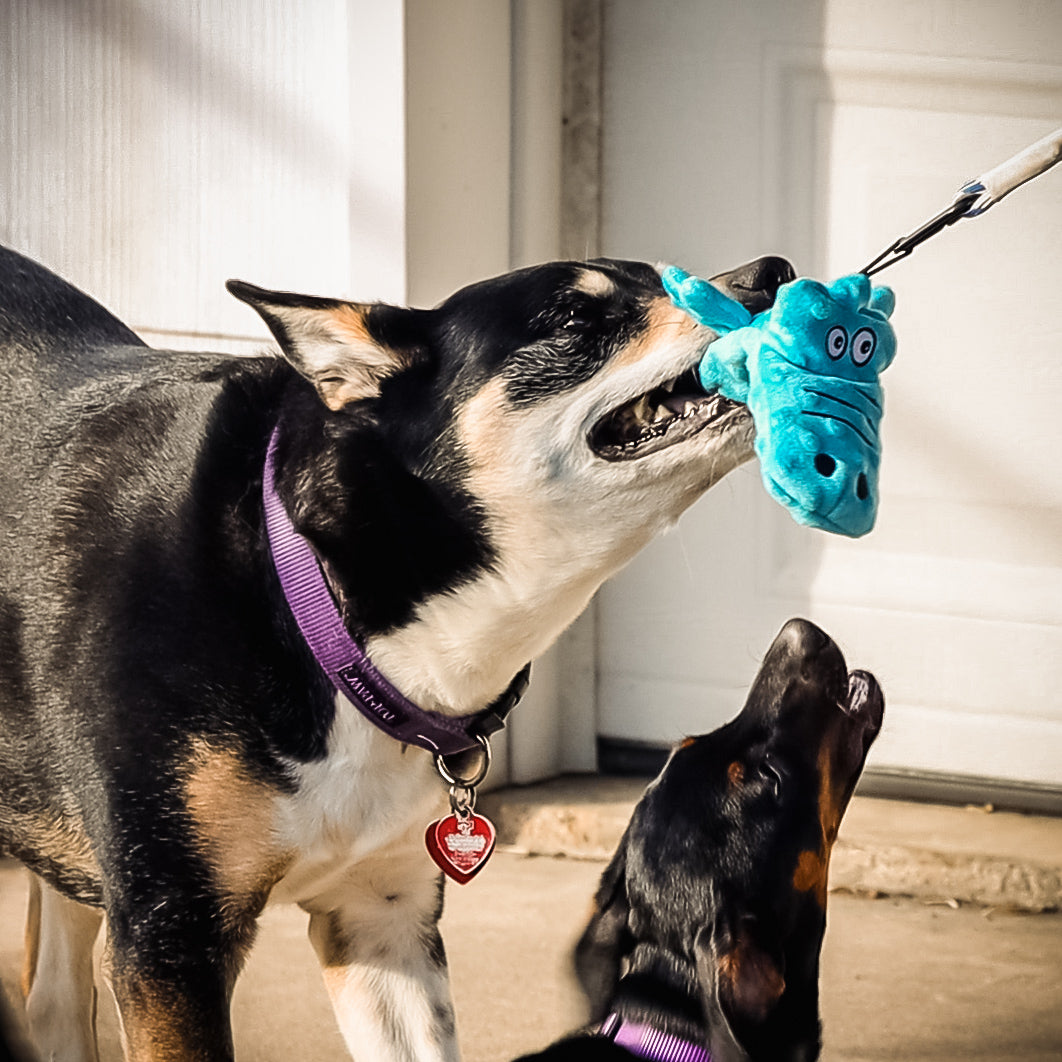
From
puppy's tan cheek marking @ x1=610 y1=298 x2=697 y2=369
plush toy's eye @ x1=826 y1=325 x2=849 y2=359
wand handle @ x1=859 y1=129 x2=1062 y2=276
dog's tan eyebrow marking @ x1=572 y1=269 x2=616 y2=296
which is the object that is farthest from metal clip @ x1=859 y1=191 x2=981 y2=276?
dog's tan eyebrow marking @ x1=572 y1=269 x2=616 y2=296

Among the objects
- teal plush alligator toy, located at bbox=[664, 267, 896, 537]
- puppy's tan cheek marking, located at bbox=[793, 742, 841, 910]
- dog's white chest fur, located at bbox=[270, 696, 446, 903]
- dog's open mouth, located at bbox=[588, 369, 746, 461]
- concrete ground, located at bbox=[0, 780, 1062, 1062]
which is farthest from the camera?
concrete ground, located at bbox=[0, 780, 1062, 1062]

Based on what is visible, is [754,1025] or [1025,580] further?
[1025,580]

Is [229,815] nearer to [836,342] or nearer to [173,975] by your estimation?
[173,975]

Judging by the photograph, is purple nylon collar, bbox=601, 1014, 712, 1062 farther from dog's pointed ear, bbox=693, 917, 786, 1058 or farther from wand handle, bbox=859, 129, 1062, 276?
wand handle, bbox=859, 129, 1062, 276

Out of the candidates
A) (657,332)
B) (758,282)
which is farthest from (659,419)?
(758,282)

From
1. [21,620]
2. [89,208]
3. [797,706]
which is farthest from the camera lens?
[89,208]

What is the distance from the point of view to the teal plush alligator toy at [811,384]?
1910 mm

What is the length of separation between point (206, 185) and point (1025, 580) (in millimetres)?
2096

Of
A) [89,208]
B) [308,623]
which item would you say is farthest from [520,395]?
[89,208]

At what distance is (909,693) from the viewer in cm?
390

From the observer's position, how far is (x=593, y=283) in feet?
7.19

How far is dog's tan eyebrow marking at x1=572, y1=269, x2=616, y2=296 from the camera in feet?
7.16

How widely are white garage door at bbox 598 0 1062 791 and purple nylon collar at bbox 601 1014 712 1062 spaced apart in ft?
6.10

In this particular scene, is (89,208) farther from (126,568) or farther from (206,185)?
(126,568)
